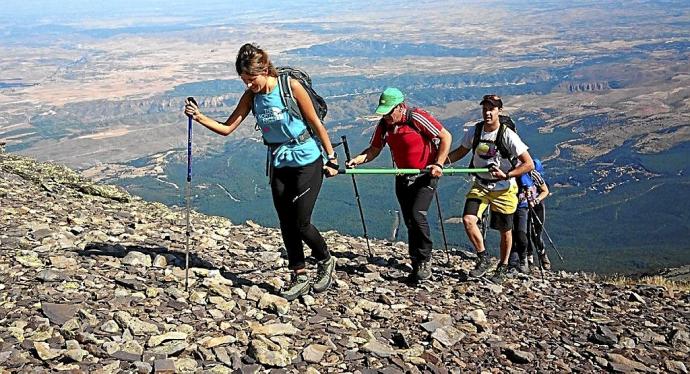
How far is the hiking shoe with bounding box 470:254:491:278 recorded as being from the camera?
10.4m

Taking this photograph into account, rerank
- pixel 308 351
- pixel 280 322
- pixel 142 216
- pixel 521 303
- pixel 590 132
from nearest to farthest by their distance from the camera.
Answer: pixel 308 351, pixel 280 322, pixel 521 303, pixel 142 216, pixel 590 132

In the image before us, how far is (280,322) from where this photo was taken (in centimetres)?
729

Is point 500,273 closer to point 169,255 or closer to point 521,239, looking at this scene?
point 521,239

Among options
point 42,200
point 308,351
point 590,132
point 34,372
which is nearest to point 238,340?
point 308,351

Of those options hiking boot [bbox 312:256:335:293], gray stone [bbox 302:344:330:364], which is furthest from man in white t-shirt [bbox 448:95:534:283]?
gray stone [bbox 302:344:330:364]

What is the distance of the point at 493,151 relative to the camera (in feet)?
31.5

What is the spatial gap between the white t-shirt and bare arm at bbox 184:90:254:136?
3755 mm

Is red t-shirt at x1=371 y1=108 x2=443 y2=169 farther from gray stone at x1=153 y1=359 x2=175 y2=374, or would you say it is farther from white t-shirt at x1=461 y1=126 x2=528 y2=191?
gray stone at x1=153 y1=359 x2=175 y2=374

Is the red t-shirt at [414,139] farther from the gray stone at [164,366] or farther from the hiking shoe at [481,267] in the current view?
the gray stone at [164,366]

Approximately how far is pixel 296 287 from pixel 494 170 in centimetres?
345

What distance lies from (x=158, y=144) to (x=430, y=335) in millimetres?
194487

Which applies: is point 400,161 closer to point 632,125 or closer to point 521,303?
point 521,303

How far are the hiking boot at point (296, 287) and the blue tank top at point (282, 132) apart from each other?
1.59 metres

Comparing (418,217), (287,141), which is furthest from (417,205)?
(287,141)
